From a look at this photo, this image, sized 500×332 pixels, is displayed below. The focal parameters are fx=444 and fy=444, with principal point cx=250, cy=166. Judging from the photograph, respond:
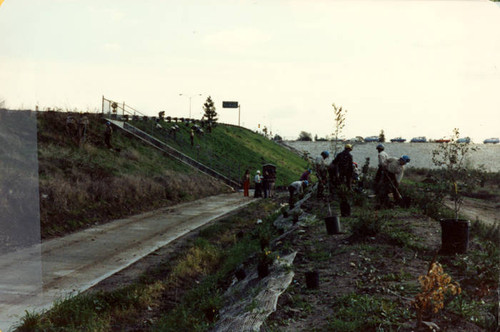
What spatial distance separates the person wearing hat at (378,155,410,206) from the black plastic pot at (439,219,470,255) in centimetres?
486

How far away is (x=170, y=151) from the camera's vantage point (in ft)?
119

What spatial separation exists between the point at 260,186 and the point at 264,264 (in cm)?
2102

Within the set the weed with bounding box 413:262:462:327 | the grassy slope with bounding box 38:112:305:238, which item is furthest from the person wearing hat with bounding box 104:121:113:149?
the weed with bounding box 413:262:462:327

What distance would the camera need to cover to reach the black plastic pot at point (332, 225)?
10406mm

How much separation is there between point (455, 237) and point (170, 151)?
1174 inches

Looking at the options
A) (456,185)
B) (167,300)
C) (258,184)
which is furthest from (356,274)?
(258,184)

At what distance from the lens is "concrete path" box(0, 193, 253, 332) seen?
832cm

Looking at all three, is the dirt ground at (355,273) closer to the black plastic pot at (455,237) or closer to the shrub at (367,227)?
the shrub at (367,227)

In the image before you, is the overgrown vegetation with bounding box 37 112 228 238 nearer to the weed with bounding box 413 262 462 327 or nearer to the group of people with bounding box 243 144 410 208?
the group of people with bounding box 243 144 410 208

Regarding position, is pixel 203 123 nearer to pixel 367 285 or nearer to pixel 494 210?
pixel 494 210

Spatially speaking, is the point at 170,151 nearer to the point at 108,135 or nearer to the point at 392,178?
the point at 108,135

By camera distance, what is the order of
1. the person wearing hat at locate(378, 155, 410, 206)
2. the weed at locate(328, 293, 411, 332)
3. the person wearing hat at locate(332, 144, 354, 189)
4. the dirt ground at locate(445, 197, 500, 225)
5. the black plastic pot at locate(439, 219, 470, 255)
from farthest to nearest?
the dirt ground at locate(445, 197, 500, 225) → the person wearing hat at locate(332, 144, 354, 189) → the person wearing hat at locate(378, 155, 410, 206) → the black plastic pot at locate(439, 219, 470, 255) → the weed at locate(328, 293, 411, 332)

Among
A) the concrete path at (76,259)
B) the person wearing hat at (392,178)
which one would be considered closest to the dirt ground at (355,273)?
the concrete path at (76,259)

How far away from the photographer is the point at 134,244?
1373cm
